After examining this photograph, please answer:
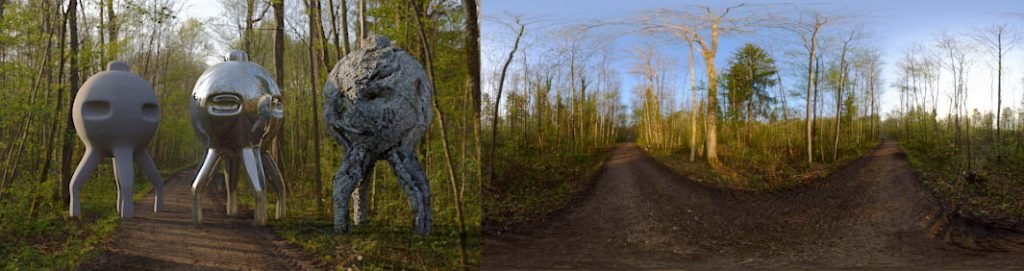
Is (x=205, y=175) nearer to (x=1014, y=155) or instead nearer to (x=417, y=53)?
(x=417, y=53)

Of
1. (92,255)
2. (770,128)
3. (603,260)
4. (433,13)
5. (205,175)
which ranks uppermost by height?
(433,13)

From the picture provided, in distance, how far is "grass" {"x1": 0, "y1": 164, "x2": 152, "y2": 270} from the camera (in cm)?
361

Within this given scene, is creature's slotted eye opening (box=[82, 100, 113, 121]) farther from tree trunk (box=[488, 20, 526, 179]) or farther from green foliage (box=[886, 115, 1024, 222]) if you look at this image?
green foliage (box=[886, 115, 1024, 222])

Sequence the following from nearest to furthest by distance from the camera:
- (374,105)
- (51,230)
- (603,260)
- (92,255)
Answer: (92,255), (374,105), (51,230), (603,260)

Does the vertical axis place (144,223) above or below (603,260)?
above

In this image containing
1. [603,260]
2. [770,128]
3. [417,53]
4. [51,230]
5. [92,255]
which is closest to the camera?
[92,255]

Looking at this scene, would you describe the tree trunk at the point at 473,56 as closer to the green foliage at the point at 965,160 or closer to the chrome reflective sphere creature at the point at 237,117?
the chrome reflective sphere creature at the point at 237,117

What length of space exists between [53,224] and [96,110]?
49.0 inches

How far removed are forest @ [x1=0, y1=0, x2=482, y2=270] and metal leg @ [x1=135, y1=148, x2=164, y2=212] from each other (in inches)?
6.3

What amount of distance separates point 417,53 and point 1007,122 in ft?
15.9

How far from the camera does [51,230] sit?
13.6 feet

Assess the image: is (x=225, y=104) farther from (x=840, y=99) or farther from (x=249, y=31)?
(x=840, y=99)

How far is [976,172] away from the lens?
4570mm

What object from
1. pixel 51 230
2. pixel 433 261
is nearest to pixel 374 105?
pixel 433 261
